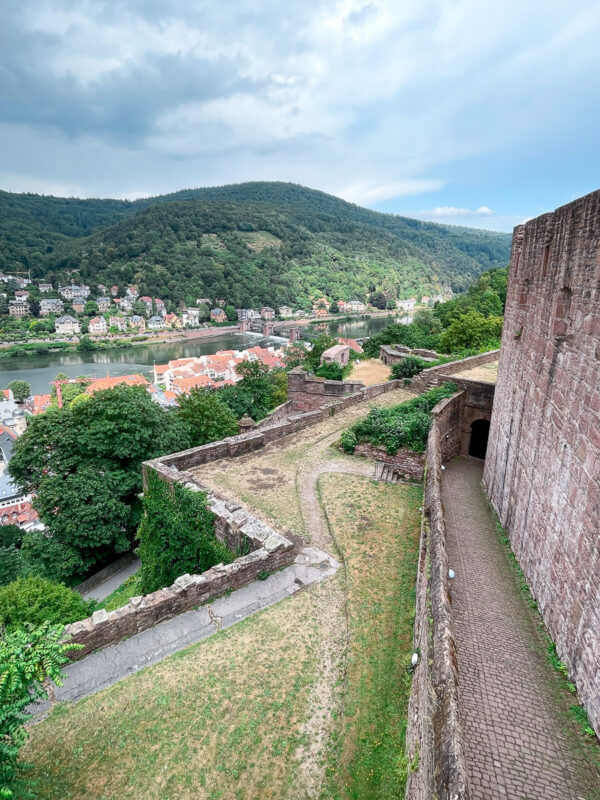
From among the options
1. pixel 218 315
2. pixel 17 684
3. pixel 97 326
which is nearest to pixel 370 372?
pixel 17 684

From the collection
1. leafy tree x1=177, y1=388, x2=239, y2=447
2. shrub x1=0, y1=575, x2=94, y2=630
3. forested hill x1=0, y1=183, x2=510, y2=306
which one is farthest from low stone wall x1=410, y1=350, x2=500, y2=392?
forested hill x1=0, y1=183, x2=510, y2=306

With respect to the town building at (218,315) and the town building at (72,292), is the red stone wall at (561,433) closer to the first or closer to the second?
the town building at (218,315)

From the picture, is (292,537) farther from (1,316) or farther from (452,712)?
(1,316)

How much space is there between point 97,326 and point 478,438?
119568 millimetres

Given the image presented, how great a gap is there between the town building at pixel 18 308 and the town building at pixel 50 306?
4521mm

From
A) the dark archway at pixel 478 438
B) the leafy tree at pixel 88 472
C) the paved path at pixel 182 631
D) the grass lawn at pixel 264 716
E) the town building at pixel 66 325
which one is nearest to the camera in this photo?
the grass lawn at pixel 264 716

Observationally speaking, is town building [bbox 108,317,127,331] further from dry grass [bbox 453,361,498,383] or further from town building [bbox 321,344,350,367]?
dry grass [bbox 453,361,498,383]

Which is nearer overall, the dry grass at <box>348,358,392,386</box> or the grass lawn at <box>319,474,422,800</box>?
the grass lawn at <box>319,474,422,800</box>

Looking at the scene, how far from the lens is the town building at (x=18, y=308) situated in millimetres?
125062

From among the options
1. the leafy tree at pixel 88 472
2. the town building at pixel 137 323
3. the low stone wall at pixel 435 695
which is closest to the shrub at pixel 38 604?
the leafy tree at pixel 88 472

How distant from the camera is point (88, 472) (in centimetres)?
1855

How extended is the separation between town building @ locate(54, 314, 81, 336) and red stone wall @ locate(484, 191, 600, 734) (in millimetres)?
122879

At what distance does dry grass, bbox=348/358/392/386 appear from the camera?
77.1 ft

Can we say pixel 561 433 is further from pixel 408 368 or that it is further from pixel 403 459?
pixel 408 368
